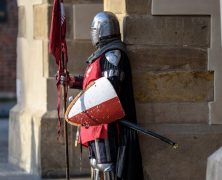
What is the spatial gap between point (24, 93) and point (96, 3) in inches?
56.0

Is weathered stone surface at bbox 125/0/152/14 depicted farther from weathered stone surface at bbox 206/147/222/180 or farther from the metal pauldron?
weathered stone surface at bbox 206/147/222/180

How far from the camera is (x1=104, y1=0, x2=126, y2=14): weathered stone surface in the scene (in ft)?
29.5

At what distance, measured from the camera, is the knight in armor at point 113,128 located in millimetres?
8570

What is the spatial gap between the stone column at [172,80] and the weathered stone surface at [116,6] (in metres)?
0.02

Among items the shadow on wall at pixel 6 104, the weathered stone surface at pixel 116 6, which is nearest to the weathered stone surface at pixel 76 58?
the weathered stone surface at pixel 116 6

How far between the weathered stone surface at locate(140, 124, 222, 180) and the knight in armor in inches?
11.6

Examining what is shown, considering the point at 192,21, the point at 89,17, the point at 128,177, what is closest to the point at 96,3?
the point at 89,17

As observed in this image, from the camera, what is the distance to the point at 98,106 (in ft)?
27.7

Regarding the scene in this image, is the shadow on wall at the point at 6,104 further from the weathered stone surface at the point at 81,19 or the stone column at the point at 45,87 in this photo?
the weathered stone surface at the point at 81,19

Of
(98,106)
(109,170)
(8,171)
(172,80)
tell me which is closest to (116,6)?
(172,80)

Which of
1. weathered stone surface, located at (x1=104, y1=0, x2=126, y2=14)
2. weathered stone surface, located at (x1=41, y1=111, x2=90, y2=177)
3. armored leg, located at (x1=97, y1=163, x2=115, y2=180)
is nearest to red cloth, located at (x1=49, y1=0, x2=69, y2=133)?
weathered stone surface, located at (x1=104, y1=0, x2=126, y2=14)

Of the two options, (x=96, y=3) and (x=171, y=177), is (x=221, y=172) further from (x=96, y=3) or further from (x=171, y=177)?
(x=96, y=3)

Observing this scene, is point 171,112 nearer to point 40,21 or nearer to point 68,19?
point 68,19

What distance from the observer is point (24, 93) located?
1171 cm
